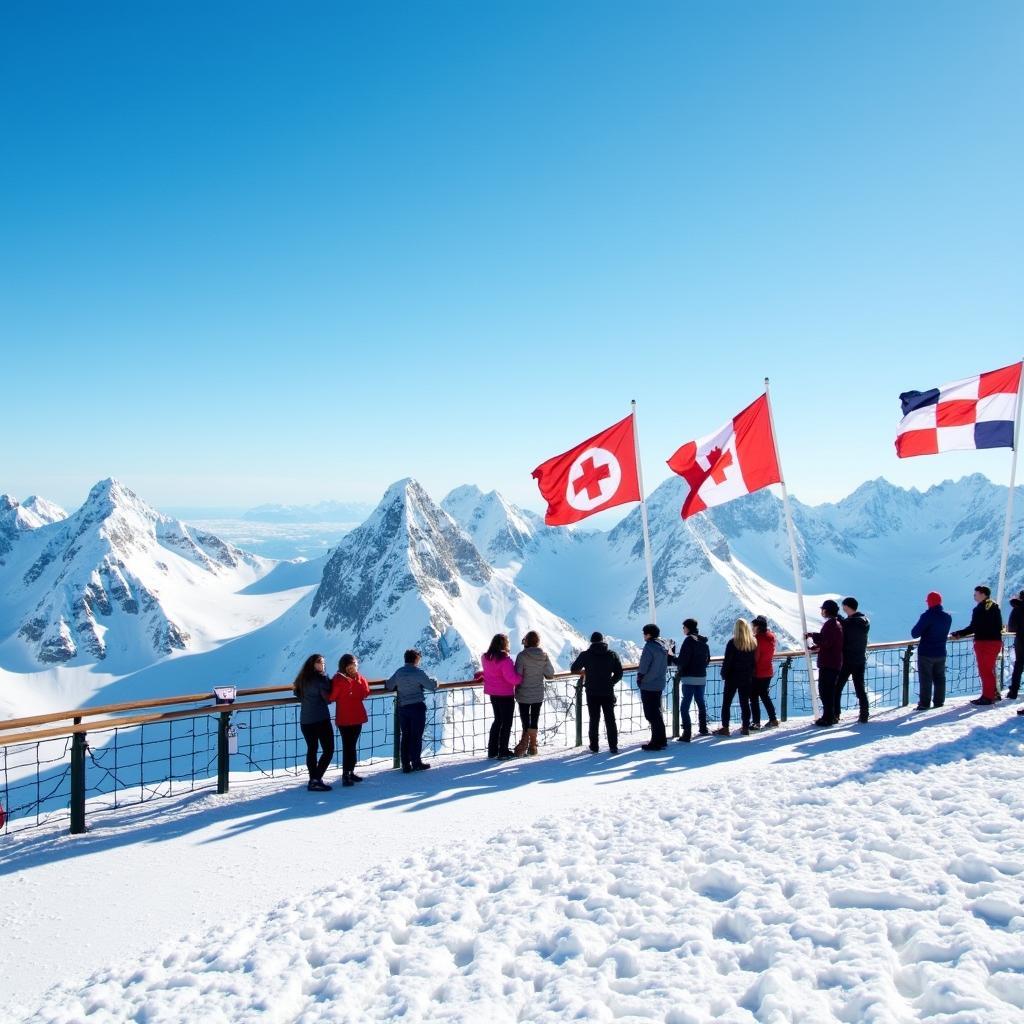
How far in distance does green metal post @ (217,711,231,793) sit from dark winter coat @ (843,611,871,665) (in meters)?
9.91

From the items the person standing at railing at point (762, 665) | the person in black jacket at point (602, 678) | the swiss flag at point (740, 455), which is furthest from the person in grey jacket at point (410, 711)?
the swiss flag at point (740, 455)

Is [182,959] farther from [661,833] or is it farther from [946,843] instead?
[946,843]

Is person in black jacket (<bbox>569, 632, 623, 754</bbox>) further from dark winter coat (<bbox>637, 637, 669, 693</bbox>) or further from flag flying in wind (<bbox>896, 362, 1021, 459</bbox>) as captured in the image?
flag flying in wind (<bbox>896, 362, 1021, 459</bbox>)

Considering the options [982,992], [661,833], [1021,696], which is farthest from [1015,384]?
[982,992]

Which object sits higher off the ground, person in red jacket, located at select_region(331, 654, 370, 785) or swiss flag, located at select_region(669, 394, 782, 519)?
swiss flag, located at select_region(669, 394, 782, 519)

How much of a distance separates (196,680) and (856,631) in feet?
668

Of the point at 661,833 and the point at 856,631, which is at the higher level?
the point at 856,631

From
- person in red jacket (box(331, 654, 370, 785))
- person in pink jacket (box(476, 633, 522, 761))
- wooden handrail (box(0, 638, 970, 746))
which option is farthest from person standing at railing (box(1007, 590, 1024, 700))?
person in red jacket (box(331, 654, 370, 785))

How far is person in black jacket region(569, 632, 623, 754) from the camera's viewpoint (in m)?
11.8

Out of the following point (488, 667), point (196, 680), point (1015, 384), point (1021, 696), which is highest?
point (1015, 384)

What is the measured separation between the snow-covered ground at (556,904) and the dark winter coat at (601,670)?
2.27 meters

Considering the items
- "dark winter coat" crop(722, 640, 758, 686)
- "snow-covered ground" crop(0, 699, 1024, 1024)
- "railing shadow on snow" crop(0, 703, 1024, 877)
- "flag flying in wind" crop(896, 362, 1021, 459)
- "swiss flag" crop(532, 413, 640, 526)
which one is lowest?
"railing shadow on snow" crop(0, 703, 1024, 877)

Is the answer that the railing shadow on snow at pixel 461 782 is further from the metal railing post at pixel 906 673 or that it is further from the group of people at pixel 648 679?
the metal railing post at pixel 906 673

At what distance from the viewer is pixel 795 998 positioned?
4.14 metres
